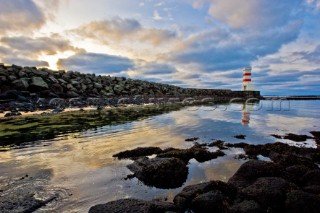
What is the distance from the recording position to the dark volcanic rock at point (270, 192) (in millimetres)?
4816

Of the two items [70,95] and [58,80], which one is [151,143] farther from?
[58,80]

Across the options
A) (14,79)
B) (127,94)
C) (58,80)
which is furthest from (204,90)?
(14,79)

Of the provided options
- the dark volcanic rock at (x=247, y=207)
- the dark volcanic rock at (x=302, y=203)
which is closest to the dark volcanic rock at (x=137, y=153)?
the dark volcanic rock at (x=247, y=207)

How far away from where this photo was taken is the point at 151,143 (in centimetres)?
1076

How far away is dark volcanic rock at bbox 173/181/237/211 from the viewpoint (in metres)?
4.95

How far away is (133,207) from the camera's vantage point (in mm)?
4453

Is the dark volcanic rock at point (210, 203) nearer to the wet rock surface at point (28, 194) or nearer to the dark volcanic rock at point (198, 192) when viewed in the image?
the dark volcanic rock at point (198, 192)

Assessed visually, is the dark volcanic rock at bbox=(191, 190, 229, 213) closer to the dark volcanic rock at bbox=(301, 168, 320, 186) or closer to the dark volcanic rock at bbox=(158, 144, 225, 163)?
the dark volcanic rock at bbox=(301, 168, 320, 186)

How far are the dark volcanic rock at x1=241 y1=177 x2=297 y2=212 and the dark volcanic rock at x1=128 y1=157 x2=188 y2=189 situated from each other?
5.67ft

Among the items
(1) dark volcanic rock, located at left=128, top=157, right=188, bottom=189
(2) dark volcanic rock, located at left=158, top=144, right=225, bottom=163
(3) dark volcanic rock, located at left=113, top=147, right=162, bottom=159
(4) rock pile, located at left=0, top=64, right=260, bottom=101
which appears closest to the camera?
(1) dark volcanic rock, located at left=128, top=157, right=188, bottom=189

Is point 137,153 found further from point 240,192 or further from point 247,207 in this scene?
point 247,207

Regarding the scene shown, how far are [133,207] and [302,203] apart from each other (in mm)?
3050

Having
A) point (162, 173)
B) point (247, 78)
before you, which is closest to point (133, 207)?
point (162, 173)

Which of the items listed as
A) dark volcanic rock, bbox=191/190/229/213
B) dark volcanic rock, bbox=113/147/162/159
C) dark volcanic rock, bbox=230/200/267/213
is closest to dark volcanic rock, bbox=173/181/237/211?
dark volcanic rock, bbox=191/190/229/213
